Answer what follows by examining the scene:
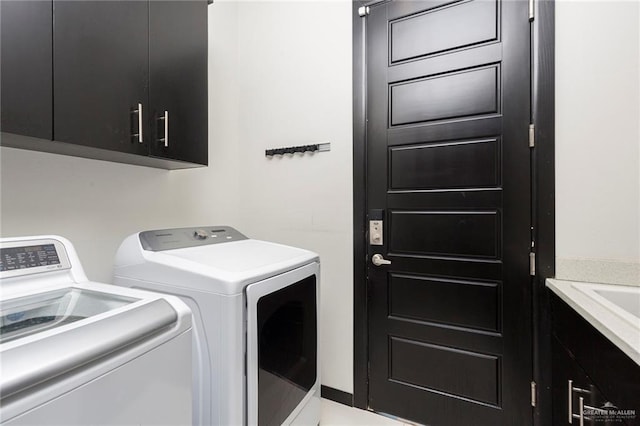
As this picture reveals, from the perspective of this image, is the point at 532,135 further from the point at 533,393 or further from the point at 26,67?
the point at 26,67

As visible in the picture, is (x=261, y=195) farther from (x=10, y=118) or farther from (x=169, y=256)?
(x=10, y=118)

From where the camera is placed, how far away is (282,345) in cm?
139

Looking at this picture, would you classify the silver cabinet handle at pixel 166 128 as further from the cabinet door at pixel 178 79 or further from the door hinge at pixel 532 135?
the door hinge at pixel 532 135

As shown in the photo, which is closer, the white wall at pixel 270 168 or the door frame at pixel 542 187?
the door frame at pixel 542 187

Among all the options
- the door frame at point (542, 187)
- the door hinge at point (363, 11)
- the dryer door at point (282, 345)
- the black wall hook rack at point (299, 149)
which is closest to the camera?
the dryer door at point (282, 345)

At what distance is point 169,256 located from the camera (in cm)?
128

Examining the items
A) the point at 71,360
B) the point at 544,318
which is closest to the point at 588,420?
the point at 544,318

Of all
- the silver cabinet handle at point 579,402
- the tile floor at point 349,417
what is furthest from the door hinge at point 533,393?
the tile floor at point 349,417

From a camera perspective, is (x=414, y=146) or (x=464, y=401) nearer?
(x=464, y=401)

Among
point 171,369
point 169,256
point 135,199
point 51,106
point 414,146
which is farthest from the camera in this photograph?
point 414,146

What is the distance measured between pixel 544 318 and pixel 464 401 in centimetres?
64

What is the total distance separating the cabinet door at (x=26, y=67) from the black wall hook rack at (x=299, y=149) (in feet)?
4.52

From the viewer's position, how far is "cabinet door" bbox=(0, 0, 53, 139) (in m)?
0.91

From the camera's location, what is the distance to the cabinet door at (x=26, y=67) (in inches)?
35.8
